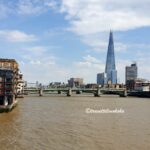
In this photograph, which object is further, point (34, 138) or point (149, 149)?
point (34, 138)

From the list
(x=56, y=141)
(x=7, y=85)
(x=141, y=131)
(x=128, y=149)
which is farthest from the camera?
(x=7, y=85)

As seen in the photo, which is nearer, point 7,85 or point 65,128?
point 65,128

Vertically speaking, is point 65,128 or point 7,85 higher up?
point 7,85

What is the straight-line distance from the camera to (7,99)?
98.1m

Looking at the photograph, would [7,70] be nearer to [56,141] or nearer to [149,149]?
[56,141]

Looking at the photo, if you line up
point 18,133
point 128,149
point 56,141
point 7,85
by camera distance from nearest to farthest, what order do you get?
point 128,149 → point 56,141 → point 18,133 → point 7,85

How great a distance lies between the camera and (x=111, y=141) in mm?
51125

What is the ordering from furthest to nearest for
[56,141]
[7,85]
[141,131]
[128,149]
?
[7,85], [141,131], [56,141], [128,149]

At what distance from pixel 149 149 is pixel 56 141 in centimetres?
1207

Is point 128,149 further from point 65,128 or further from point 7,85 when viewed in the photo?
point 7,85

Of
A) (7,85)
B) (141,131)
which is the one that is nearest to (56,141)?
(141,131)

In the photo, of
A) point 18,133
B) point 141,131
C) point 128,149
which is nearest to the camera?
point 128,149

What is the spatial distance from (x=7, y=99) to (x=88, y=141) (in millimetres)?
50776

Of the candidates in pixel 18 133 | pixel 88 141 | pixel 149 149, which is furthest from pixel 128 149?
pixel 18 133
